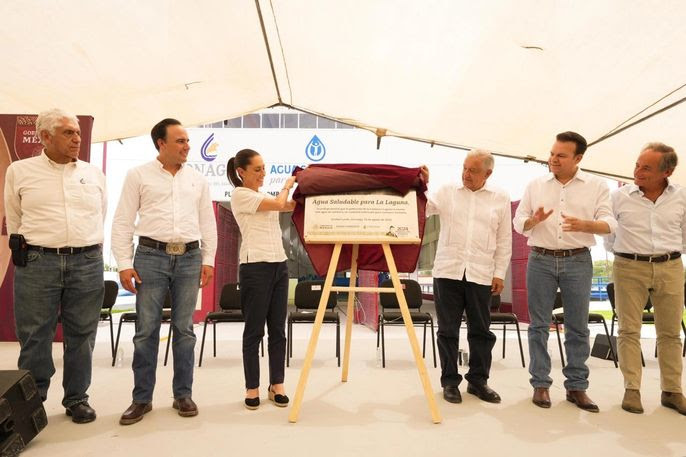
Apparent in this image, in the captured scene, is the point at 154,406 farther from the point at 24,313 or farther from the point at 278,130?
the point at 278,130

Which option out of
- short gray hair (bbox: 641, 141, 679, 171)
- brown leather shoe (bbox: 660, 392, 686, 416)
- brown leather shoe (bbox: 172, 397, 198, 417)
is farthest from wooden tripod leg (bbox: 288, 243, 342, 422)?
brown leather shoe (bbox: 660, 392, 686, 416)

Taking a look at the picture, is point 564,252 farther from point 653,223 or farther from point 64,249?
point 64,249

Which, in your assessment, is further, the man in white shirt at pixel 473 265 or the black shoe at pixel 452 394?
the man in white shirt at pixel 473 265

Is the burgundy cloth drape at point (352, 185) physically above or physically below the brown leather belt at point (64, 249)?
above

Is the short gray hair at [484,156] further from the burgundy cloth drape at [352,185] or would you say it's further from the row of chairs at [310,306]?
the row of chairs at [310,306]

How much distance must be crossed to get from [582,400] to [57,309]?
301cm

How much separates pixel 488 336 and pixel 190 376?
1843 mm

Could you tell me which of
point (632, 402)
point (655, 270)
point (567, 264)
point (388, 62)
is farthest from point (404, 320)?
point (388, 62)

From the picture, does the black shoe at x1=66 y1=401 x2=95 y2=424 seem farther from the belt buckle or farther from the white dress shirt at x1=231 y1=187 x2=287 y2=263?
the white dress shirt at x1=231 y1=187 x2=287 y2=263

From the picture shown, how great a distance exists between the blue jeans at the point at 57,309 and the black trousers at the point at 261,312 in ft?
2.63

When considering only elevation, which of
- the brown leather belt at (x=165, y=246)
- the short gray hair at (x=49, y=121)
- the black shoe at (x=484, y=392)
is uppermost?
the short gray hair at (x=49, y=121)

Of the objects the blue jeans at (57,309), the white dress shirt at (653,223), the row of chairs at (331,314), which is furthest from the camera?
the row of chairs at (331,314)

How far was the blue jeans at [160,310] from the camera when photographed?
237 centimetres

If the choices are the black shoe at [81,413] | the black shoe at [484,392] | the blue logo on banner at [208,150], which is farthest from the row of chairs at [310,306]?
the blue logo on banner at [208,150]
